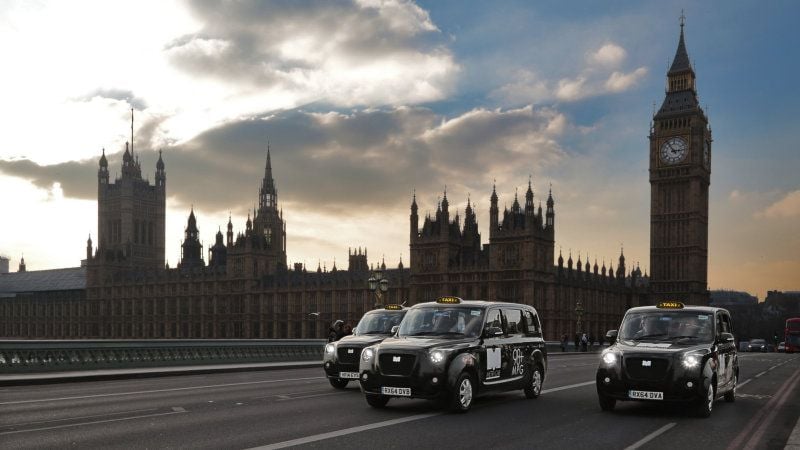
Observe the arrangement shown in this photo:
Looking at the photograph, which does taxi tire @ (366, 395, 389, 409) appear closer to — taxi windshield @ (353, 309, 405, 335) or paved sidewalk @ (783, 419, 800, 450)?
taxi windshield @ (353, 309, 405, 335)

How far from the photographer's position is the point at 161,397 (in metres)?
18.0

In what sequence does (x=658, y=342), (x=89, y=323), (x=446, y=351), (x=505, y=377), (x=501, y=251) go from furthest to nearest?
(x=89, y=323) < (x=501, y=251) < (x=505, y=377) < (x=658, y=342) < (x=446, y=351)

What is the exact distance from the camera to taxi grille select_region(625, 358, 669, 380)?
14.4m

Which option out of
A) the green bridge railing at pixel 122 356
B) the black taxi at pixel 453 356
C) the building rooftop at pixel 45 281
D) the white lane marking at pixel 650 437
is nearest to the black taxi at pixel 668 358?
the white lane marking at pixel 650 437

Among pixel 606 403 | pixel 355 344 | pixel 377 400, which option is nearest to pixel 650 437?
pixel 606 403

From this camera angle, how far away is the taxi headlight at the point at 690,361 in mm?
14336

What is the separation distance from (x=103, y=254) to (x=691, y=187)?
9825 cm

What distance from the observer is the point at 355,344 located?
1986 centimetres

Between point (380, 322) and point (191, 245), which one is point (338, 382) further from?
point (191, 245)

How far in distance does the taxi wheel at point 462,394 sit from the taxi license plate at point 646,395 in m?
2.85

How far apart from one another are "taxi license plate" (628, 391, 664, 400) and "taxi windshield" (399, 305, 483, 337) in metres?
2.97

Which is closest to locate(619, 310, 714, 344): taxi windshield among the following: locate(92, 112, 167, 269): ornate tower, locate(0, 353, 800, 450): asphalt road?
locate(0, 353, 800, 450): asphalt road

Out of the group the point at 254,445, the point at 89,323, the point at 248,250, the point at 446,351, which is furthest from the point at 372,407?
the point at 89,323

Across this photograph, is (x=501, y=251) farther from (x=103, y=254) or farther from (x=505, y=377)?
(x=103, y=254)
